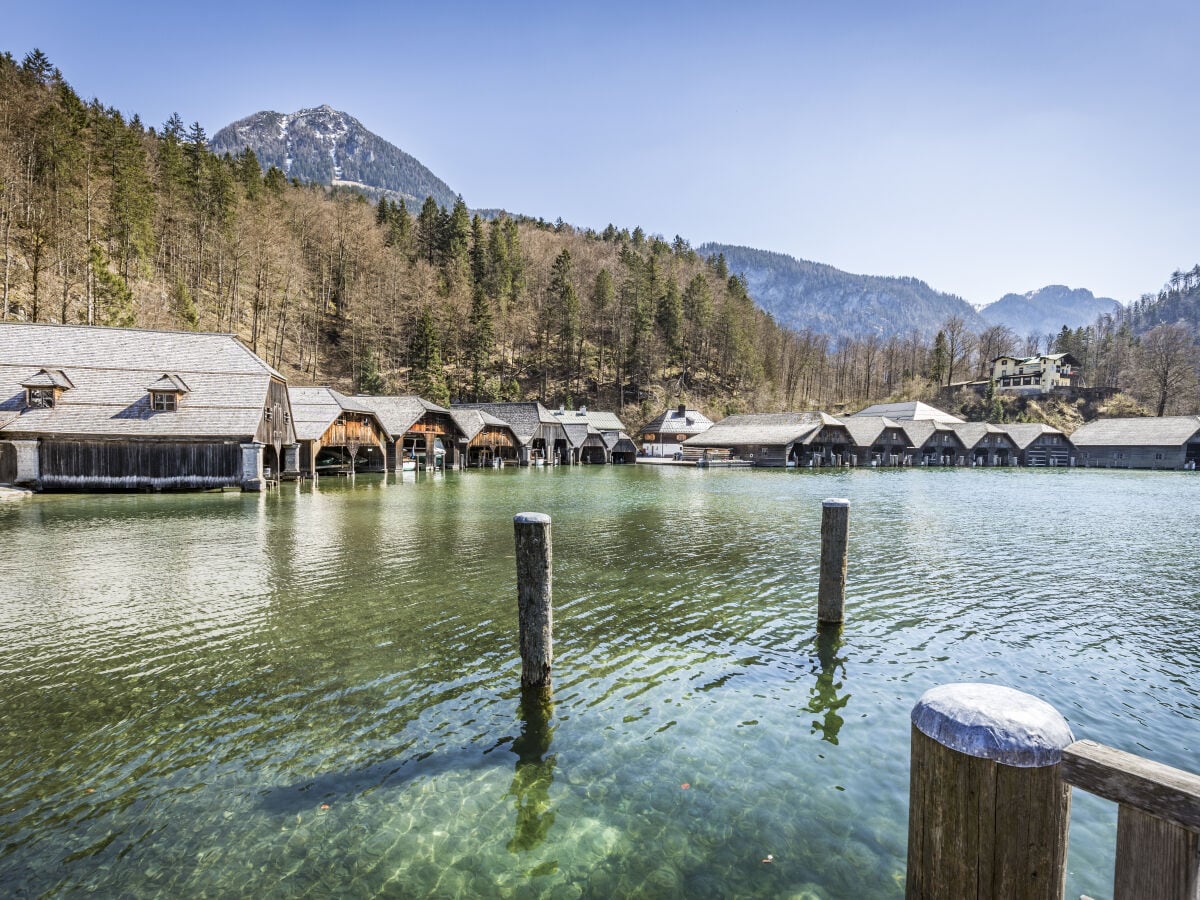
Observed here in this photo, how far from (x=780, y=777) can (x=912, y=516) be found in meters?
22.7

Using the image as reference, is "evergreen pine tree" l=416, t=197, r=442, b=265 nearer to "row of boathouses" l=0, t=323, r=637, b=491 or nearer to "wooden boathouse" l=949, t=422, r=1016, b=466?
"row of boathouses" l=0, t=323, r=637, b=491

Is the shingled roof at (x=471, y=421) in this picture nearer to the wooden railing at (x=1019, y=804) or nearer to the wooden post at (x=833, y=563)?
the wooden post at (x=833, y=563)

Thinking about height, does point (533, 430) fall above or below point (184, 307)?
below

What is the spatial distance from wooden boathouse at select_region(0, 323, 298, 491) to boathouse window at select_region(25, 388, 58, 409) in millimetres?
53

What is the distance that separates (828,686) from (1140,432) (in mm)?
96332

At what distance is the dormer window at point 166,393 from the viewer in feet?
107

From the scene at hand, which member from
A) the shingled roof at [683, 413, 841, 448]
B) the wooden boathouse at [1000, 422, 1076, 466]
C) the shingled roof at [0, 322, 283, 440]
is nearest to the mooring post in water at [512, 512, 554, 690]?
the shingled roof at [0, 322, 283, 440]

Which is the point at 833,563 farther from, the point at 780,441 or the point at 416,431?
the point at 780,441

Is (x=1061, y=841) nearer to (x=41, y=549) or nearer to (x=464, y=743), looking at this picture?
(x=464, y=743)

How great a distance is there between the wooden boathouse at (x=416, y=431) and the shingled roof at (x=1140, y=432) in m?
84.0

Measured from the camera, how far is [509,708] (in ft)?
24.5

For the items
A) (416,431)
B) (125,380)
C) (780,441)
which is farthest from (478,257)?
(125,380)

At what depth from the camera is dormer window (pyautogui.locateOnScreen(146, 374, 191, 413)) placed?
32.5m

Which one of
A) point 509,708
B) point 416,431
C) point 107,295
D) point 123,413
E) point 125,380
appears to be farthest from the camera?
point 416,431
